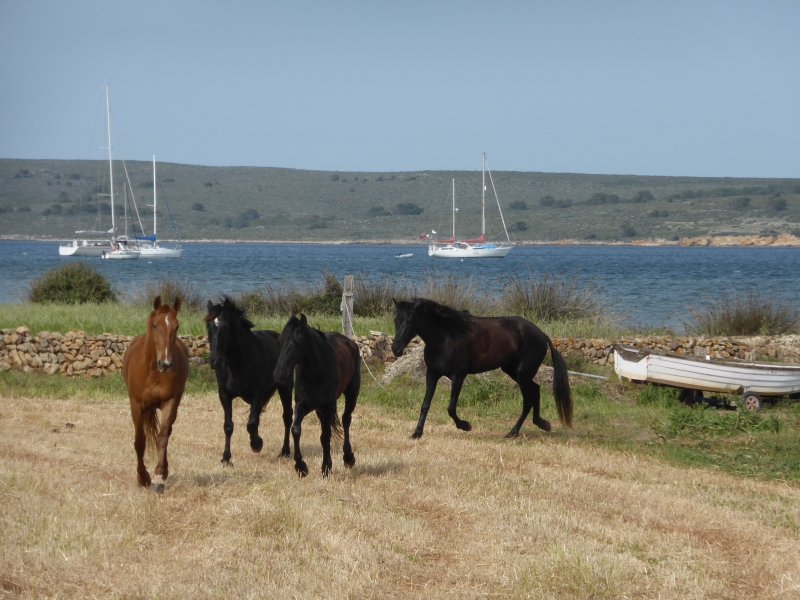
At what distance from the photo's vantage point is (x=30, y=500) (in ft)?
23.4

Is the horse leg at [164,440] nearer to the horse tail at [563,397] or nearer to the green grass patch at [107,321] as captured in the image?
the horse tail at [563,397]

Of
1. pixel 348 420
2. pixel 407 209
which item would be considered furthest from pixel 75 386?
pixel 407 209

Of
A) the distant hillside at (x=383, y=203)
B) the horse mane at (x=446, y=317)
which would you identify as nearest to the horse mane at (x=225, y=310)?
the horse mane at (x=446, y=317)

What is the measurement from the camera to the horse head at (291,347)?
7.85 m

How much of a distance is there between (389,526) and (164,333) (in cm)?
224

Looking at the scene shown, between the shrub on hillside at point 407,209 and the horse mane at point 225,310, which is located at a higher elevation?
the horse mane at point 225,310

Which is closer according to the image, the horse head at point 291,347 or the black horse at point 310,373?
the horse head at point 291,347

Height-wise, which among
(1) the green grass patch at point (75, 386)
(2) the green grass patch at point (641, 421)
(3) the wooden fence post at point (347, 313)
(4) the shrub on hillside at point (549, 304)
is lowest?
(2) the green grass patch at point (641, 421)

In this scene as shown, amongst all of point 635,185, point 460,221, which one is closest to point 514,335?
point 460,221

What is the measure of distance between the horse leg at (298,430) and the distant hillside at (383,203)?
9776cm

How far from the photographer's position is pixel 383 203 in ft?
436

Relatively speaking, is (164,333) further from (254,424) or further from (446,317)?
(446,317)

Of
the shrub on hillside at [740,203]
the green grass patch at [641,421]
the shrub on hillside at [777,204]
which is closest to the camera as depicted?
the green grass patch at [641,421]

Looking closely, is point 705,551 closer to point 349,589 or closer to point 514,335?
point 349,589
